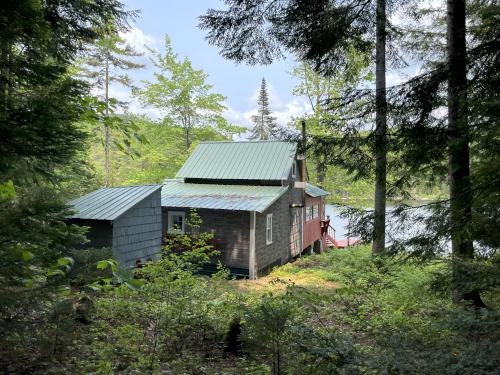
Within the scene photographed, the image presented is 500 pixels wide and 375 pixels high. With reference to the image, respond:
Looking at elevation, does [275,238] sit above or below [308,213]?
below

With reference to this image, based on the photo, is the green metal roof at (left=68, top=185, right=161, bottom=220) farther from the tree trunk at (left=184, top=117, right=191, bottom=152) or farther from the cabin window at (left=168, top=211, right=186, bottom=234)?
the tree trunk at (left=184, top=117, right=191, bottom=152)

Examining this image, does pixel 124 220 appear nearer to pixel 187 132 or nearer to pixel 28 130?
pixel 28 130

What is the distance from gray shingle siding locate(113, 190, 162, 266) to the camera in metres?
11.6

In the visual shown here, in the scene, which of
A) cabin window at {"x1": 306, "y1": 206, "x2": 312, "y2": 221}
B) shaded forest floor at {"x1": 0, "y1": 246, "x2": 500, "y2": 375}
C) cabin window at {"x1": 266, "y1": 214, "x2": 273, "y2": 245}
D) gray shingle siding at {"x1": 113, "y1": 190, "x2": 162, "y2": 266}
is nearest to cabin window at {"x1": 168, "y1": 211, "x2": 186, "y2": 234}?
gray shingle siding at {"x1": 113, "y1": 190, "x2": 162, "y2": 266}

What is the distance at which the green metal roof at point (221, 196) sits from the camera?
1463 cm

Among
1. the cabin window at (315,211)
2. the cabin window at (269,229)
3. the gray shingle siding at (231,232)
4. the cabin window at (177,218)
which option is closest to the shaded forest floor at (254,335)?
the gray shingle siding at (231,232)

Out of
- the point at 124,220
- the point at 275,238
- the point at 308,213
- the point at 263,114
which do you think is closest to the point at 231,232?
the point at 275,238

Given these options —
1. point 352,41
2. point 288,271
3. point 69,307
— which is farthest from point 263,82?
point 69,307

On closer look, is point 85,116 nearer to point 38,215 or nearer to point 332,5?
point 38,215

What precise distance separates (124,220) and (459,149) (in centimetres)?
996

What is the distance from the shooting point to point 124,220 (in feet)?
38.7

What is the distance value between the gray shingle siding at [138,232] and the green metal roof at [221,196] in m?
2.11

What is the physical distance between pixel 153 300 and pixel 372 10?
6.26 m

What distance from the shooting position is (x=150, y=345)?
573cm
